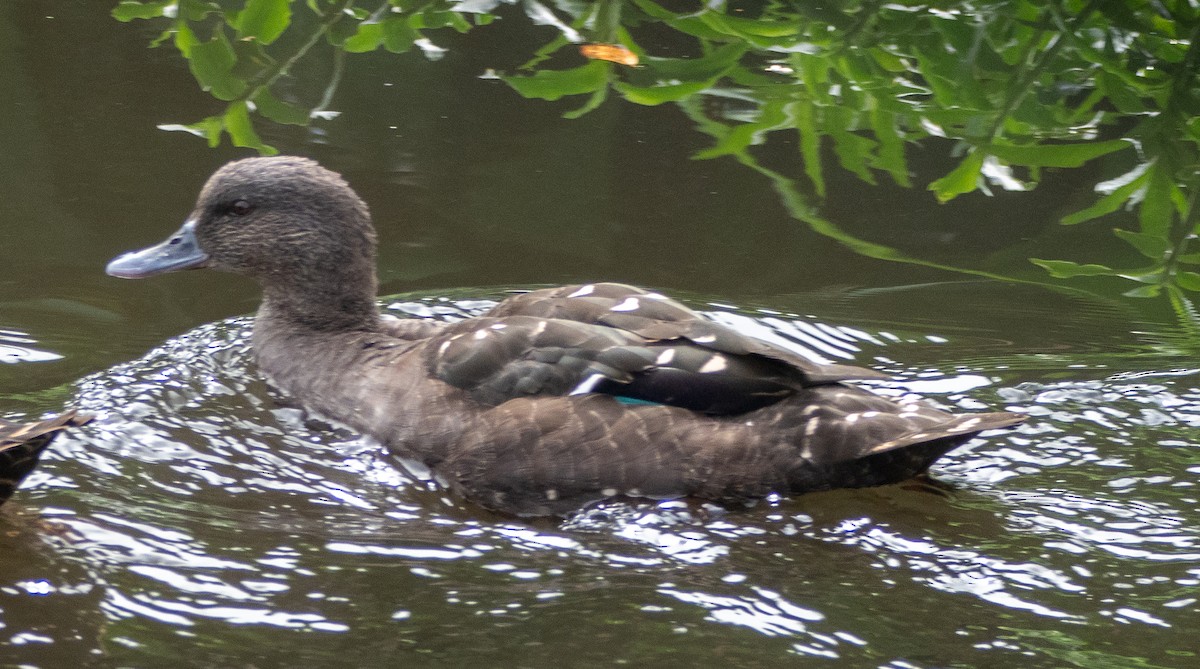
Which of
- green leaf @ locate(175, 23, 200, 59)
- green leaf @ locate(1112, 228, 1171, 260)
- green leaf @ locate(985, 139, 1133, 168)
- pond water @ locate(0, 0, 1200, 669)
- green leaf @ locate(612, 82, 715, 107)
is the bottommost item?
pond water @ locate(0, 0, 1200, 669)

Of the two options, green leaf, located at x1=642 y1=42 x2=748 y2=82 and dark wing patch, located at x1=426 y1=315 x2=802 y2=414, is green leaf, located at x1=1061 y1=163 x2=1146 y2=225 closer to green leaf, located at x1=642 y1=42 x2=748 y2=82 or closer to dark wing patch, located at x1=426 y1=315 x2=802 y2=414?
green leaf, located at x1=642 y1=42 x2=748 y2=82

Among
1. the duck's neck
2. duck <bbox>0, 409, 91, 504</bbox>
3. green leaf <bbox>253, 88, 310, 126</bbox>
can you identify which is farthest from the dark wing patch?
green leaf <bbox>253, 88, 310, 126</bbox>

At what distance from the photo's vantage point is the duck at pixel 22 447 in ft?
14.6

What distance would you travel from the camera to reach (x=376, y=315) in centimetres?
628

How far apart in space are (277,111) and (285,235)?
245 cm

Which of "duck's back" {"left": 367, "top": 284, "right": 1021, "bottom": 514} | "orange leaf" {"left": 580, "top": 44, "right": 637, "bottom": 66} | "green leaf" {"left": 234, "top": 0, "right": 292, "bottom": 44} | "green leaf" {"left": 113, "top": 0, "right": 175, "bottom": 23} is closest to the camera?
A: "duck's back" {"left": 367, "top": 284, "right": 1021, "bottom": 514}

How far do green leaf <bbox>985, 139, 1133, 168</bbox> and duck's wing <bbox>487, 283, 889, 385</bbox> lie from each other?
286cm

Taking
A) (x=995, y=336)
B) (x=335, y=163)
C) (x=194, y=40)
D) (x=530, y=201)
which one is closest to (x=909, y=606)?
(x=995, y=336)

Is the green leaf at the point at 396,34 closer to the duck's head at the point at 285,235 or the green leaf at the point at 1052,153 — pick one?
the duck's head at the point at 285,235

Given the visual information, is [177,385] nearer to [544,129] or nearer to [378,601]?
[378,601]

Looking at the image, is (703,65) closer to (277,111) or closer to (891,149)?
(891,149)

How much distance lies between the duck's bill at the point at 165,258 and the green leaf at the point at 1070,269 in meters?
4.08

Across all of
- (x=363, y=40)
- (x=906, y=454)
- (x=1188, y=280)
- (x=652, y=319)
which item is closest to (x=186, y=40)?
(x=363, y=40)

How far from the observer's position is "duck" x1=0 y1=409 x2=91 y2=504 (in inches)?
175
